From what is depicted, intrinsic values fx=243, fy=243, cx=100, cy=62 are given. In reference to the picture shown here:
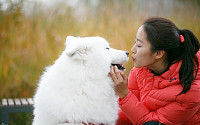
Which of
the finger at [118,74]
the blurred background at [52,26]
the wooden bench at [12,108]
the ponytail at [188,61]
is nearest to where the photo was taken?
the ponytail at [188,61]

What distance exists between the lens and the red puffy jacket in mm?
2111

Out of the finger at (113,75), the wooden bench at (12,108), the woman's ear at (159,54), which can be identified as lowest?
the wooden bench at (12,108)

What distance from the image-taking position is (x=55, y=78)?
2.12 meters

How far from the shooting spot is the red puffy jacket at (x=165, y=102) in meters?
2.11

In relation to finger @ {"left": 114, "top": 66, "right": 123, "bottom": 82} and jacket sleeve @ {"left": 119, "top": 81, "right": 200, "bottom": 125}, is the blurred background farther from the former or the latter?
finger @ {"left": 114, "top": 66, "right": 123, "bottom": 82}

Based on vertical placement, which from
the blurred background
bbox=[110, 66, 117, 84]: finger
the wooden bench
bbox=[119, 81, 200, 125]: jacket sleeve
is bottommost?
bbox=[119, 81, 200, 125]: jacket sleeve

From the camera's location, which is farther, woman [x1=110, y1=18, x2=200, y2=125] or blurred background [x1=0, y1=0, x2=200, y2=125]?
blurred background [x1=0, y1=0, x2=200, y2=125]

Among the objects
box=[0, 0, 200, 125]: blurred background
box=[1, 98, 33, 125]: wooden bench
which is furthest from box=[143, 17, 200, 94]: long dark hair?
box=[0, 0, 200, 125]: blurred background

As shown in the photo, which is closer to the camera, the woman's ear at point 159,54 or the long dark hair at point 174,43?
the long dark hair at point 174,43

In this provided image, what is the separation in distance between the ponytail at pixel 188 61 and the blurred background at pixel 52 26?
279 centimetres

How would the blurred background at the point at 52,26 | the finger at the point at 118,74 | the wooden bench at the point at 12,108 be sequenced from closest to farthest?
the finger at the point at 118,74 < the wooden bench at the point at 12,108 < the blurred background at the point at 52,26

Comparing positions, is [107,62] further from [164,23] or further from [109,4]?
[109,4]

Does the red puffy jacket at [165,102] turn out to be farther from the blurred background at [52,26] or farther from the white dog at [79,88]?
the blurred background at [52,26]

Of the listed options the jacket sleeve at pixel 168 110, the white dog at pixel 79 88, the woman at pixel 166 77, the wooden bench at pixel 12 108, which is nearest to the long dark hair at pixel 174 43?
the woman at pixel 166 77
